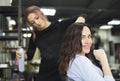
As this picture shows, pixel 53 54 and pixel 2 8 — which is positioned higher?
pixel 2 8

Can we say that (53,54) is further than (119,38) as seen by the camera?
No

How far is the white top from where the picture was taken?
1373mm

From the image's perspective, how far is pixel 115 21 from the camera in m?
9.33

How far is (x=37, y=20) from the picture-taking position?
2.05m

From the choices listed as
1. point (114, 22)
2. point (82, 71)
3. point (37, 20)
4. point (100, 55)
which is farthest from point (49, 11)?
point (82, 71)

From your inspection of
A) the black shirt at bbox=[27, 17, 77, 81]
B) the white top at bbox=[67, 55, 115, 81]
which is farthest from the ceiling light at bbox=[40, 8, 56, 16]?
the white top at bbox=[67, 55, 115, 81]

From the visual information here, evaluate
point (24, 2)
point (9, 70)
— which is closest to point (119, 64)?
point (24, 2)

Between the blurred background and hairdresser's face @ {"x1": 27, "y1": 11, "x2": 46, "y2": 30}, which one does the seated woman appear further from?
the blurred background

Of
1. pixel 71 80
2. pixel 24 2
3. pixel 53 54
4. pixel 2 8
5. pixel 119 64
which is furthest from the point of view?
pixel 119 64

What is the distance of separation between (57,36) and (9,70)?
180cm

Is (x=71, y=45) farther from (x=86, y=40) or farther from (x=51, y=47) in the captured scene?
(x=51, y=47)

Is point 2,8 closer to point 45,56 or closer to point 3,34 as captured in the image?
point 3,34

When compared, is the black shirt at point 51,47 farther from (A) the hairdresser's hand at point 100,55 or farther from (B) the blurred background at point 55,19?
(A) the hairdresser's hand at point 100,55

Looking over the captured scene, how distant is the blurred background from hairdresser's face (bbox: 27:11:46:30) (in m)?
0.49
